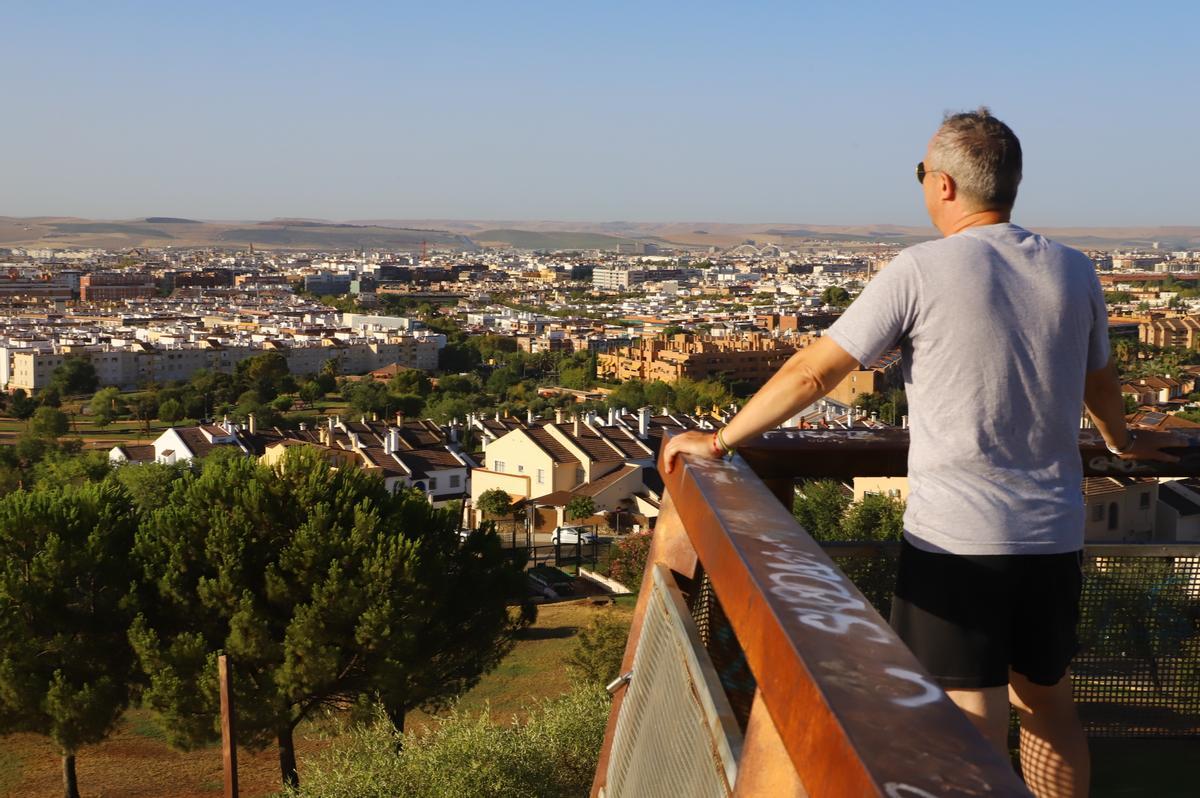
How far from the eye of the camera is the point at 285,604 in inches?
291

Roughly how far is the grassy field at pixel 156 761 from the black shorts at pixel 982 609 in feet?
22.7

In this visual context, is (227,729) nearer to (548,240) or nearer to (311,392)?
(311,392)

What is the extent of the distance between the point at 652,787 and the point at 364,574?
21.5 ft

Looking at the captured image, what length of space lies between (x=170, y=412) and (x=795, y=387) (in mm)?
33677

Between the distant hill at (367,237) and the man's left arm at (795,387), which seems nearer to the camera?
the man's left arm at (795,387)

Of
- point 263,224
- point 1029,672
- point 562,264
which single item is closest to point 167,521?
point 1029,672

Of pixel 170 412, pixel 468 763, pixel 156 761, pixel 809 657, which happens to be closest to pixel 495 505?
pixel 156 761

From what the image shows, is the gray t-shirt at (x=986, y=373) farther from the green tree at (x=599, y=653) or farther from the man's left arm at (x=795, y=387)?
the green tree at (x=599, y=653)

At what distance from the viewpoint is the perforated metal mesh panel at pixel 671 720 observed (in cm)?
75

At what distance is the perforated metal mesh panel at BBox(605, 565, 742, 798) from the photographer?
750mm

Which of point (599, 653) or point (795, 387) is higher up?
point (795, 387)

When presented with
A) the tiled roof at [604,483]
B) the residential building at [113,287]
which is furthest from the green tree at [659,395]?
the residential building at [113,287]

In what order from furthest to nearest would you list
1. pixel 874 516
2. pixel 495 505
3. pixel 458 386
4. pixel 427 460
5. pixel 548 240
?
pixel 548 240
pixel 458 386
pixel 427 460
pixel 495 505
pixel 874 516

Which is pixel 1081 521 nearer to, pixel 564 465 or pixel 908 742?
pixel 908 742
